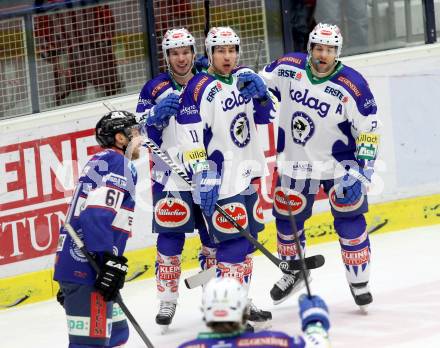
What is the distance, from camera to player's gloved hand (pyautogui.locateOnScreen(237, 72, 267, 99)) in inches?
239

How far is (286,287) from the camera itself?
6656mm

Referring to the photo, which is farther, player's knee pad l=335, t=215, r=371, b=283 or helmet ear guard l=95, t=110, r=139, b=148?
player's knee pad l=335, t=215, r=371, b=283

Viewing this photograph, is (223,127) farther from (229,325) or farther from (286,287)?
(229,325)

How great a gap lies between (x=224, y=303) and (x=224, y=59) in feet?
8.42

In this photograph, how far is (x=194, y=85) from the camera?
6160 millimetres

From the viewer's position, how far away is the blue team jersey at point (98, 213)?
201 inches

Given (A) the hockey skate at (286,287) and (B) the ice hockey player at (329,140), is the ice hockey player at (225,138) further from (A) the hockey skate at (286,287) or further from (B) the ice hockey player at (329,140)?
(A) the hockey skate at (286,287)

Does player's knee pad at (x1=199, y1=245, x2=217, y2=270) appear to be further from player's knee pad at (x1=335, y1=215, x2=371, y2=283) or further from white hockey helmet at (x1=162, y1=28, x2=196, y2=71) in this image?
white hockey helmet at (x1=162, y1=28, x2=196, y2=71)

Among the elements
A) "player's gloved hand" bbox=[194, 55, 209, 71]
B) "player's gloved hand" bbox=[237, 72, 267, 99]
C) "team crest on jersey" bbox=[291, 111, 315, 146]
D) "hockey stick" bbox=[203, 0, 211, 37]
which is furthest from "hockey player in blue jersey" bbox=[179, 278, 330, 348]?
"hockey stick" bbox=[203, 0, 211, 37]

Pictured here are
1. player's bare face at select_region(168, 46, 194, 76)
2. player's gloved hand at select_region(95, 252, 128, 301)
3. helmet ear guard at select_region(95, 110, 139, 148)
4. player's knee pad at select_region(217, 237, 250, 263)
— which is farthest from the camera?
player's bare face at select_region(168, 46, 194, 76)

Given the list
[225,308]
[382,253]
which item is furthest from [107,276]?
[382,253]

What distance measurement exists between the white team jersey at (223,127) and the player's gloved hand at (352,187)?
44 cm

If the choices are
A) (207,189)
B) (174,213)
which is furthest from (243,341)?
(174,213)

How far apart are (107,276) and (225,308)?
1370 mm
